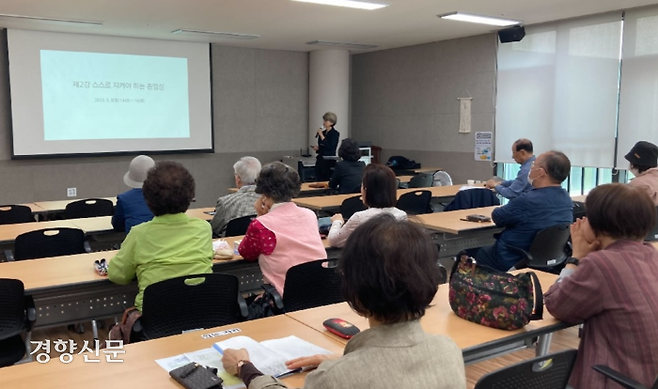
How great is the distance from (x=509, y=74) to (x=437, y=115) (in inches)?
56.4

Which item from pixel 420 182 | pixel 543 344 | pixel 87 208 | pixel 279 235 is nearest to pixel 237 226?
pixel 279 235

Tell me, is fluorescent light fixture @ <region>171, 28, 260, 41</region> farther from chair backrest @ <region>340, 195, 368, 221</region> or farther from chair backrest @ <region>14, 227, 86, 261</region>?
chair backrest @ <region>14, 227, 86, 261</region>

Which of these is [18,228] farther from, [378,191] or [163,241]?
[378,191]

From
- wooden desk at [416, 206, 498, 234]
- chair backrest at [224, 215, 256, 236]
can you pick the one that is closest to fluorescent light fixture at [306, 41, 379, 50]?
wooden desk at [416, 206, 498, 234]

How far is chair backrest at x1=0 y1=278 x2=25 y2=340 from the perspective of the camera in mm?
2592

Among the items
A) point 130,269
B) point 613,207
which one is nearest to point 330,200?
point 130,269

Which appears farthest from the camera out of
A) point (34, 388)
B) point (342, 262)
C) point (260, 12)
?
point (260, 12)

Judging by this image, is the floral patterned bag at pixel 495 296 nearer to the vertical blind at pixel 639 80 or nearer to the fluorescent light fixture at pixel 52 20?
the vertical blind at pixel 639 80

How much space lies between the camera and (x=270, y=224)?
10.1 feet

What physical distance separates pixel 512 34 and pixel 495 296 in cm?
Answer: 694

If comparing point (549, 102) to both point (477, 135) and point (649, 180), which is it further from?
point (649, 180)

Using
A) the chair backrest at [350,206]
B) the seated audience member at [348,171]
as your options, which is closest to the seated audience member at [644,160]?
the chair backrest at [350,206]

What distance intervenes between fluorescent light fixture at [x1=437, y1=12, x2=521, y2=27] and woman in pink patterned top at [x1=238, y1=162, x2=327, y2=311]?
475 centimetres

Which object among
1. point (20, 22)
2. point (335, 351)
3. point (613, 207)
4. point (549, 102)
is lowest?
point (335, 351)
